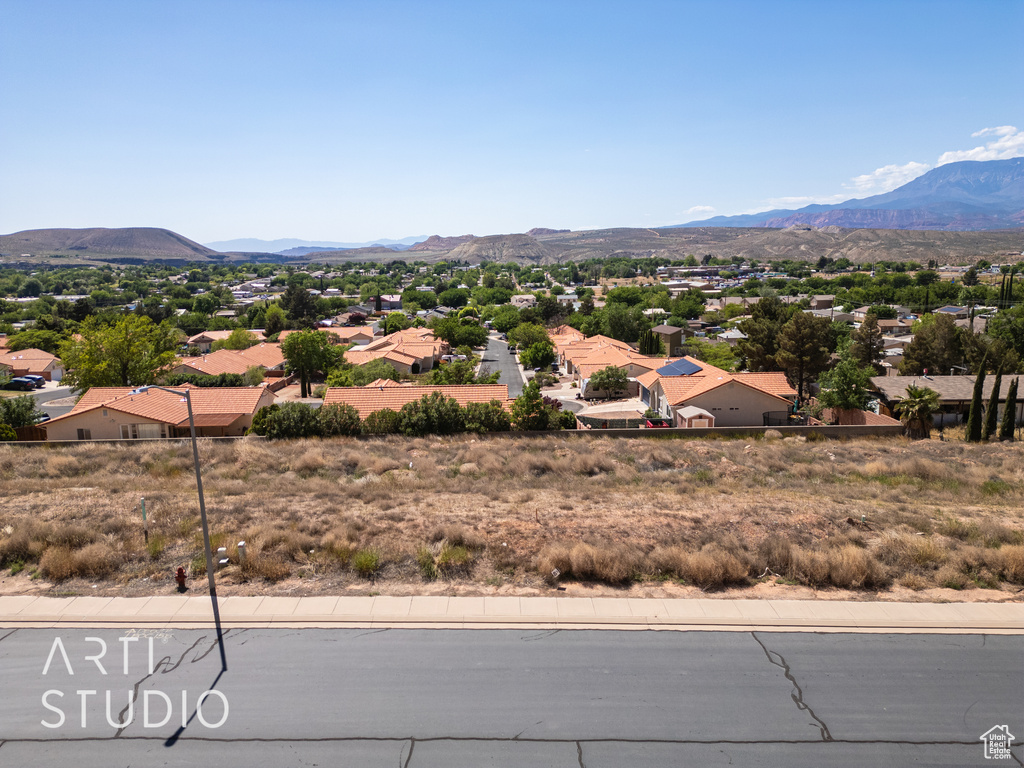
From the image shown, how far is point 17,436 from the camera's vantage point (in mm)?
36344

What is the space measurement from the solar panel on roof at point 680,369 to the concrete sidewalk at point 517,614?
3760 centimetres

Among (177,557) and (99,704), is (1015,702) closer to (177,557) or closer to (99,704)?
(99,704)

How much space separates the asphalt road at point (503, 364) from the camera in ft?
208

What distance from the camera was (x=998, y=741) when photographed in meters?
8.91

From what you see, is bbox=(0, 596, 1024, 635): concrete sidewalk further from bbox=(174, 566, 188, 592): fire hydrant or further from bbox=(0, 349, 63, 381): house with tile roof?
bbox=(0, 349, 63, 381): house with tile roof

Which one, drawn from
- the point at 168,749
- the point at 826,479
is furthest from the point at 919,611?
the point at 168,749

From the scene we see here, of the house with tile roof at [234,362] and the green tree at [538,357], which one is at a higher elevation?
the house with tile roof at [234,362]

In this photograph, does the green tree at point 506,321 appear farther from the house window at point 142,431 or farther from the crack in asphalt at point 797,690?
the crack in asphalt at point 797,690

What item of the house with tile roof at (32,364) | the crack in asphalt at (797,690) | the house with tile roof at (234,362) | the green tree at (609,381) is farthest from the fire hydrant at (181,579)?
the house with tile roof at (32,364)

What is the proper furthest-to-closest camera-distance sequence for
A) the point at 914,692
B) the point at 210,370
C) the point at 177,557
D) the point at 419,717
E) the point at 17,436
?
the point at 210,370, the point at 17,436, the point at 177,557, the point at 914,692, the point at 419,717

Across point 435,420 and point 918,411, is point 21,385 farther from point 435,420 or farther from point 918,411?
point 918,411

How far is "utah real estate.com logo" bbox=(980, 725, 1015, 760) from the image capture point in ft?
28.4

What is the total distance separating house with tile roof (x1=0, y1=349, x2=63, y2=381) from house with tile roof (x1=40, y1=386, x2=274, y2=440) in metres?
39.7

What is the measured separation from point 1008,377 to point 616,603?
46123 mm
